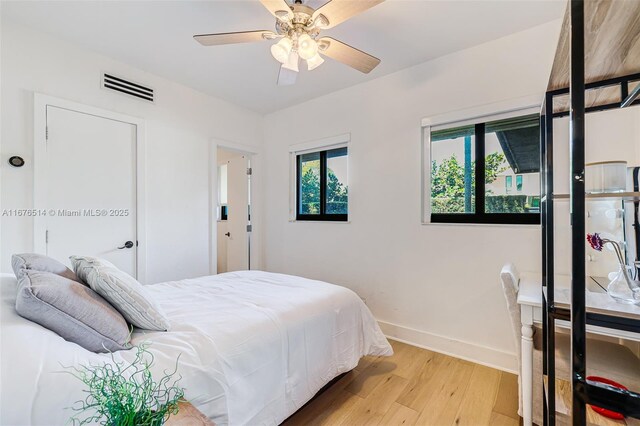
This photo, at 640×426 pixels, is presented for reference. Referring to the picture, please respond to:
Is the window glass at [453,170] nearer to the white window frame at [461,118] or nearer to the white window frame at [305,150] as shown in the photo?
the white window frame at [461,118]

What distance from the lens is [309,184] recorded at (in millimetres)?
3664

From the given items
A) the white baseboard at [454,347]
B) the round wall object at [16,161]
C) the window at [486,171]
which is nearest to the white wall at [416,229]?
the white baseboard at [454,347]

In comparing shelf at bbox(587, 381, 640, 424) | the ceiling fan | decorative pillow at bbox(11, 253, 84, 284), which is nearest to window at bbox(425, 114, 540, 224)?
the ceiling fan

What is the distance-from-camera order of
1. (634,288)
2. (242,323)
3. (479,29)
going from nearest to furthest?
(634,288) → (242,323) → (479,29)

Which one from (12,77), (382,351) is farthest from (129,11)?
(382,351)

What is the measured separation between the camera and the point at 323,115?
3365mm

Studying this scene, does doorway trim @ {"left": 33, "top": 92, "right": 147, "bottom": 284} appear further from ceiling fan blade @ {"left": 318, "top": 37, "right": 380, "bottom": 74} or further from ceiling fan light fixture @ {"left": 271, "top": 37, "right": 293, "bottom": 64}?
ceiling fan blade @ {"left": 318, "top": 37, "right": 380, "bottom": 74}

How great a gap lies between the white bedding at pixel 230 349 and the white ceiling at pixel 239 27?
1919 mm

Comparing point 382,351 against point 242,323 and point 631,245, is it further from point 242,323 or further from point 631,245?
point 631,245

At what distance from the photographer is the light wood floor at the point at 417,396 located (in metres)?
1.67

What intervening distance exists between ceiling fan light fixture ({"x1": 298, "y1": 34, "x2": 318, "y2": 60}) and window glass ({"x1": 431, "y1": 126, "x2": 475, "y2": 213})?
1.52m

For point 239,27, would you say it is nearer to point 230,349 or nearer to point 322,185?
point 322,185

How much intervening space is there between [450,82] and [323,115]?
1.43 metres

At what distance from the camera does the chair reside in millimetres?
1271
